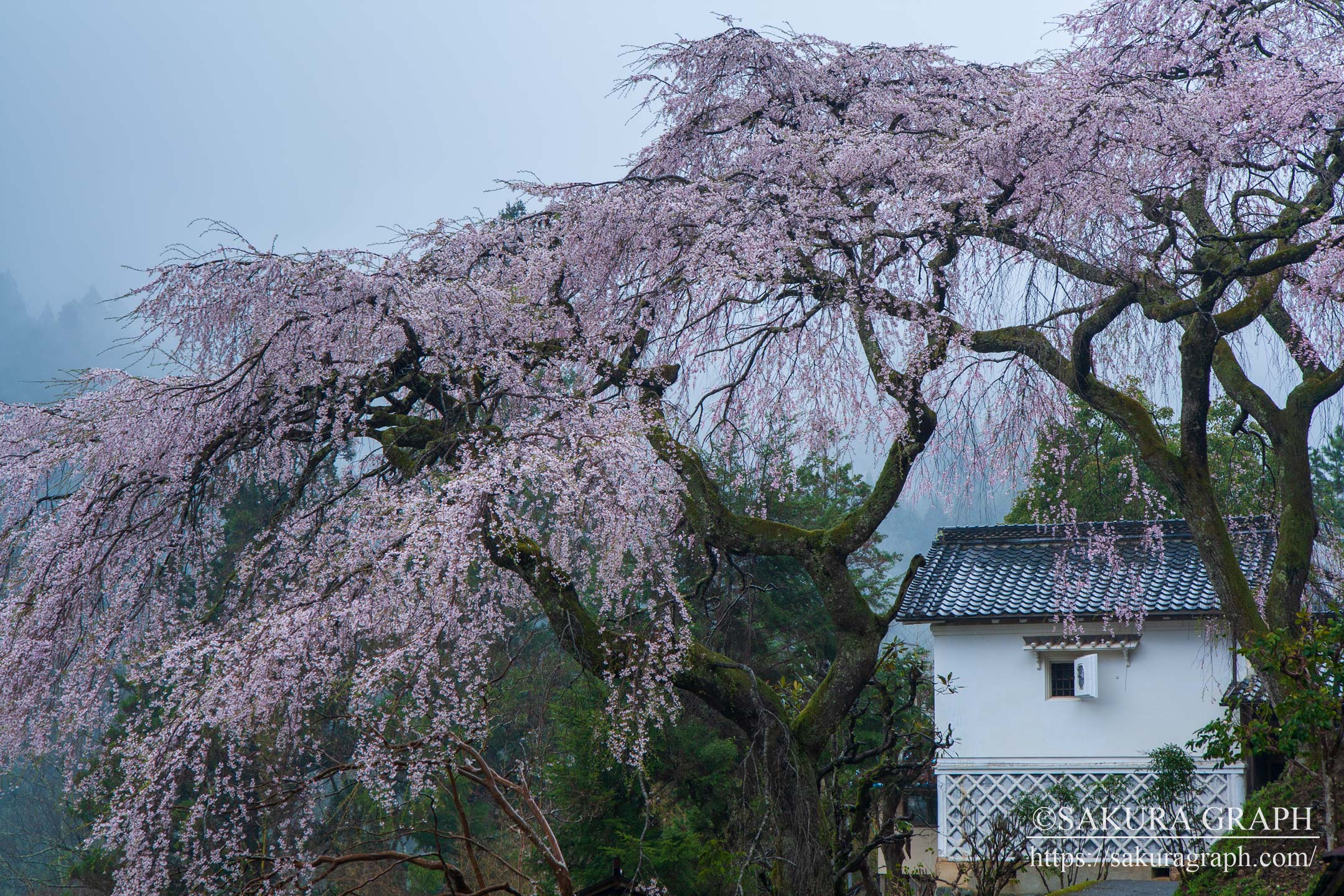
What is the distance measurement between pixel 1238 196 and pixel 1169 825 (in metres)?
6.06

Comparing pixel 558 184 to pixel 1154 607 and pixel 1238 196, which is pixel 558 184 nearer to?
pixel 1238 196

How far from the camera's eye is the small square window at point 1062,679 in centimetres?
1237

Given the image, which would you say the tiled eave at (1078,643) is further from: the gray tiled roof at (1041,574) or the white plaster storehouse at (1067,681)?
the gray tiled roof at (1041,574)

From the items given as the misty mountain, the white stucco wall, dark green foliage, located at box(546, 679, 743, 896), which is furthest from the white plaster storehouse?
the misty mountain

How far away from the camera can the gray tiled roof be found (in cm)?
1188

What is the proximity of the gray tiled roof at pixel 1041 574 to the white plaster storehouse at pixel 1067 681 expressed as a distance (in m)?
0.03

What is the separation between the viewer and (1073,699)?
477 inches

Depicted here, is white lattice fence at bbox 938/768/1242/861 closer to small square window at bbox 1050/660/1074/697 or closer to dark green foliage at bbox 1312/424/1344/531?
small square window at bbox 1050/660/1074/697

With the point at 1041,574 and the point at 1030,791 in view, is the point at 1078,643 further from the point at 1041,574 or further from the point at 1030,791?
the point at 1030,791

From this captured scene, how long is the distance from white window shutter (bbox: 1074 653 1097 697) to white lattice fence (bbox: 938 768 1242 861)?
844mm

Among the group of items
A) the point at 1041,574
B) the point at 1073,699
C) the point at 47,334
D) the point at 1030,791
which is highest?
the point at 47,334

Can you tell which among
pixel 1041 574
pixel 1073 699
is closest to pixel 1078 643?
pixel 1073 699

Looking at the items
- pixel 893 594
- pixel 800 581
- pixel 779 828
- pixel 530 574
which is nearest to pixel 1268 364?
pixel 779 828

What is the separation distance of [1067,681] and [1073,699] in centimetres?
34
